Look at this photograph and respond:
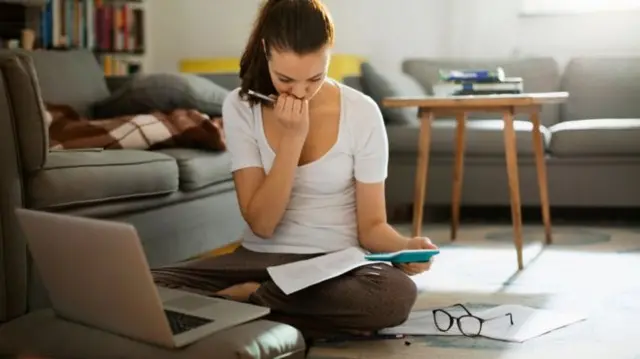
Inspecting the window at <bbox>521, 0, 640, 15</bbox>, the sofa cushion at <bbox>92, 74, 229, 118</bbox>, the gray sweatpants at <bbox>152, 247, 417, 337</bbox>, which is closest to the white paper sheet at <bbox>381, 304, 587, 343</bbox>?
the gray sweatpants at <bbox>152, 247, 417, 337</bbox>

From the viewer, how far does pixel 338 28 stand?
4559mm

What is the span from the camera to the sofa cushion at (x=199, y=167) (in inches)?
98.6

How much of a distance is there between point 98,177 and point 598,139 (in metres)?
2.03

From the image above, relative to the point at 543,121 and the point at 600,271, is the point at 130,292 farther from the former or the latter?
the point at 543,121

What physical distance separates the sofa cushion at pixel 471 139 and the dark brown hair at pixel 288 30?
1.70m

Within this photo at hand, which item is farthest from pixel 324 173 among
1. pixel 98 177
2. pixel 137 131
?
pixel 137 131

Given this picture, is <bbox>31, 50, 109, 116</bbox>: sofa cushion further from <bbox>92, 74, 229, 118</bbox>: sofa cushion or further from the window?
the window

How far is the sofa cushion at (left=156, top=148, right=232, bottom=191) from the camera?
2.50 m

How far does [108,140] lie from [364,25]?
2.25 meters

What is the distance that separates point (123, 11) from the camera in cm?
446

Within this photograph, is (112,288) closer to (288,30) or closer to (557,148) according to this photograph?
(288,30)

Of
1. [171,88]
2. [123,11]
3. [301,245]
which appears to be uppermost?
[123,11]

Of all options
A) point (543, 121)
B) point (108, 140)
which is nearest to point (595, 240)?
point (543, 121)

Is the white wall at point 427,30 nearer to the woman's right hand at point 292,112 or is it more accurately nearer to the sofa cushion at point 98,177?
the sofa cushion at point 98,177
